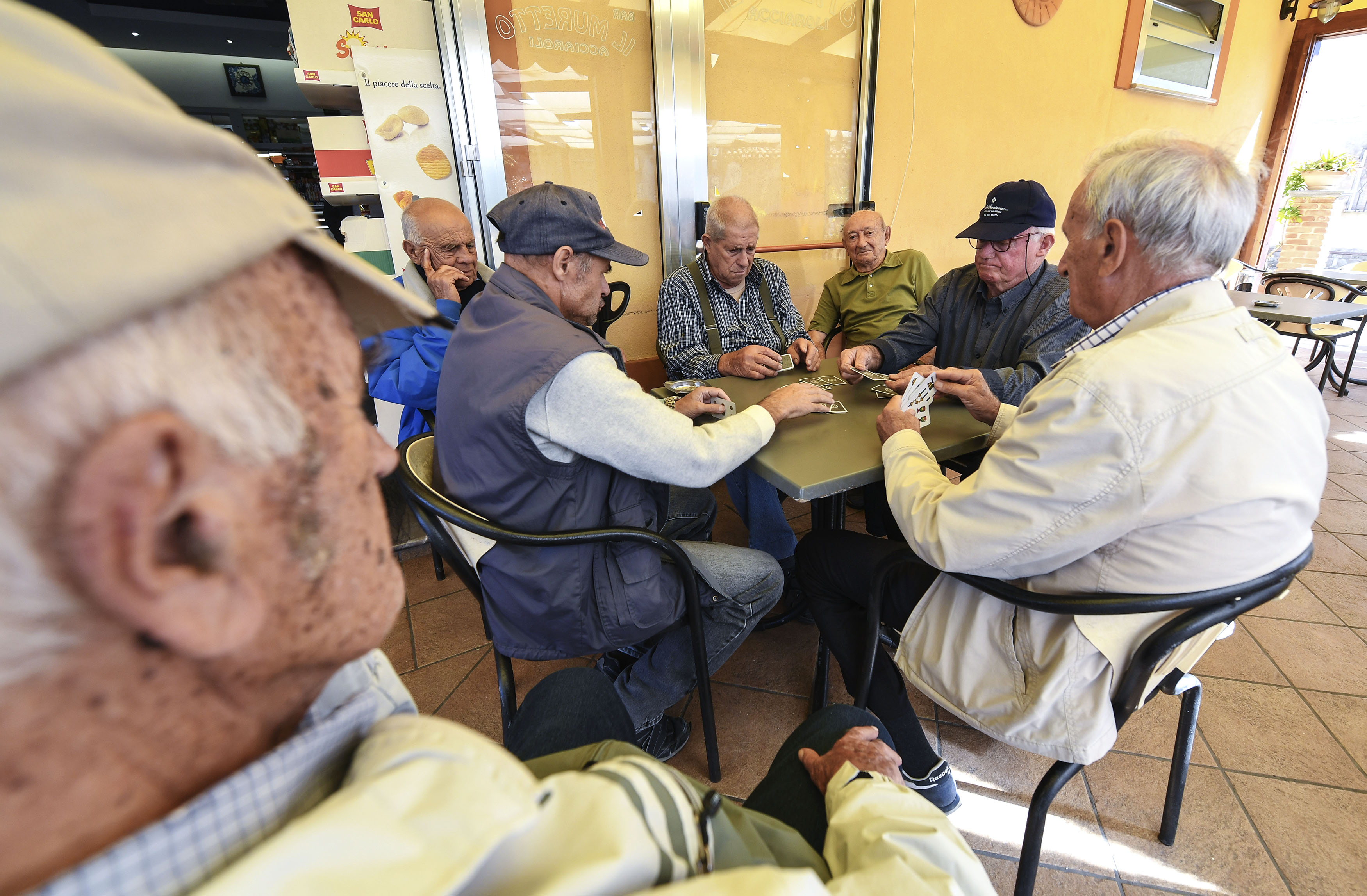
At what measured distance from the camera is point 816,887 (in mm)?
467

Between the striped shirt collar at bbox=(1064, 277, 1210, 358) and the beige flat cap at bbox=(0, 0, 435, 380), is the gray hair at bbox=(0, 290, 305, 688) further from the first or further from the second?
the striped shirt collar at bbox=(1064, 277, 1210, 358)

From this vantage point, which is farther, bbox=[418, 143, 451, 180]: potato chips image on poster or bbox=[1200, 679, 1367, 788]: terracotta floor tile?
bbox=[418, 143, 451, 180]: potato chips image on poster

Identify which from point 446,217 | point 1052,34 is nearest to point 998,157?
point 1052,34

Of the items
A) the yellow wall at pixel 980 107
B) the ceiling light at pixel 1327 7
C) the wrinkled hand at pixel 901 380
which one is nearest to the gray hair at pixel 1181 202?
the wrinkled hand at pixel 901 380

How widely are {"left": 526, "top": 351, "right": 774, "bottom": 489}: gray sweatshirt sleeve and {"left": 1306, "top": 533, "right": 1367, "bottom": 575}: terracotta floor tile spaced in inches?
113

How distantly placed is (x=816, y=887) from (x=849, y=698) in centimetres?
147

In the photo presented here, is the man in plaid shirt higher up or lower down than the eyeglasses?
lower down

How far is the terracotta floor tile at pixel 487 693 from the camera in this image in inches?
72.7

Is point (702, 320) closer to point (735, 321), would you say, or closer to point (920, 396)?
point (735, 321)

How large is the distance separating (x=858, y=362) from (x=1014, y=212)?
71 cm

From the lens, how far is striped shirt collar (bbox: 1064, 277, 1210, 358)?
1.14 m

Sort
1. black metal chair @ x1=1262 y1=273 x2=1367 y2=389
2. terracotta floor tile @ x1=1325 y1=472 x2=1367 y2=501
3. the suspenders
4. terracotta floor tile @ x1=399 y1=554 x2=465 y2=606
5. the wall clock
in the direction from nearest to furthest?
terracotta floor tile @ x1=399 y1=554 x2=465 y2=606 < the suspenders < terracotta floor tile @ x1=1325 y1=472 x2=1367 y2=501 < the wall clock < black metal chair @ x1=1262 y1=273 x2=1367 y2=389

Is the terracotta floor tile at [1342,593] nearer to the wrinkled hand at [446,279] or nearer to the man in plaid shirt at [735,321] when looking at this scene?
the man in plaid shirt at [735,321]

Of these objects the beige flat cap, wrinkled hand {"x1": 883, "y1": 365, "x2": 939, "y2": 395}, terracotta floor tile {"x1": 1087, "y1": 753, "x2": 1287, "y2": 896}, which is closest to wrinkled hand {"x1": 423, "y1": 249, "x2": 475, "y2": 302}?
wrinkled hand {"x1": 883, "y1": 365, "x2": 939, "y2": 395}
